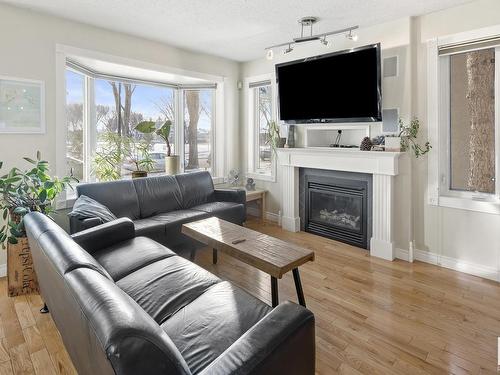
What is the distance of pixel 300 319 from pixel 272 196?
369 cm

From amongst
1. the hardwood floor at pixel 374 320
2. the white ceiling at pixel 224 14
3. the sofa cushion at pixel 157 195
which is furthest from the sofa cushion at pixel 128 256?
the white ceiling at pixel 224 14

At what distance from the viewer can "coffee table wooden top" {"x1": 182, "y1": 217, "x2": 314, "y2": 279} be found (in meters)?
2.09

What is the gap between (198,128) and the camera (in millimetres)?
5070

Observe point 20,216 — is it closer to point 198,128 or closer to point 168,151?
point 168,151

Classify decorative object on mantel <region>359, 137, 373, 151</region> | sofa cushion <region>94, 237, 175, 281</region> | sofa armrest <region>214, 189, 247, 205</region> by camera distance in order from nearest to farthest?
sofa cushion <region>94, 237, 175, 281</region> < decorative object on mantel <region>359, 137, 373, 151</region> < sofa armrest <region>214, 189, 247, 205</region>

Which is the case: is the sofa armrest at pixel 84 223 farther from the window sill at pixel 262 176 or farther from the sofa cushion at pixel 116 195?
the window sill at pixel 262 176

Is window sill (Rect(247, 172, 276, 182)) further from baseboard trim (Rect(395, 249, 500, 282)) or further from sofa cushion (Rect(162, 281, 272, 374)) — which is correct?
sofa cushion (Rect(162, 281, 272, 374))

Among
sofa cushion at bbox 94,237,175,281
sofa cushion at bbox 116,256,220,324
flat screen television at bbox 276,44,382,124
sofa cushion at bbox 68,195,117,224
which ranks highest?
flat screen television at bbox 276,44,382,124

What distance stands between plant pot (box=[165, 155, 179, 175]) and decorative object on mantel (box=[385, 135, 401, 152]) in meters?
2.59

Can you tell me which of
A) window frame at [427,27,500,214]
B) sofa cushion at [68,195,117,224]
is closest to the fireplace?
window frame at [427,27,500,214]

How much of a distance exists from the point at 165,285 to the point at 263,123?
11.8 ft

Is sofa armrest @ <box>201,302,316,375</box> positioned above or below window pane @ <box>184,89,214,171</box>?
below

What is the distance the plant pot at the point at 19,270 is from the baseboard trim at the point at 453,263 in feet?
11.5

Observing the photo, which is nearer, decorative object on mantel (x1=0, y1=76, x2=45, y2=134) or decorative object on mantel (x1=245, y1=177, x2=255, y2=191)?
decorative object on mantel (x1=0, y1=76, x2=45, y2=134)
